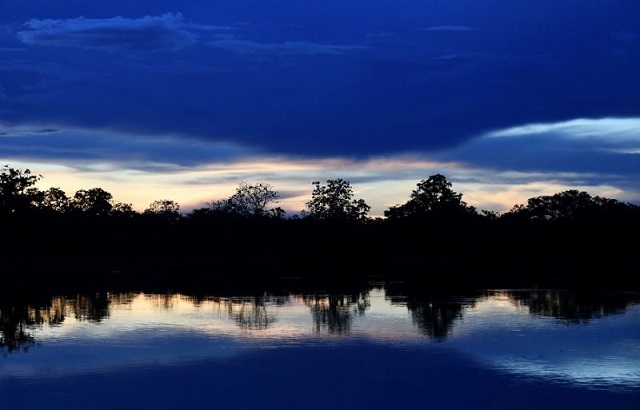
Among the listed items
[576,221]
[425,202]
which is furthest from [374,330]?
[425,202]

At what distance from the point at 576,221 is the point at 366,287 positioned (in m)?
49.2

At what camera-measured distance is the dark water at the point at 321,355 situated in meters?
13.7

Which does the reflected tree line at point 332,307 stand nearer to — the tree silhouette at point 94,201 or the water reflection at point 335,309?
the water reflection at point 335,309

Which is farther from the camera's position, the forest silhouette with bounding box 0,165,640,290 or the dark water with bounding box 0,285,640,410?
the forest silhouette with bounding box 0,165,640,290

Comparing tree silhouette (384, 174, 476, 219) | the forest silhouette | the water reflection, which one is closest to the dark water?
the water reflection

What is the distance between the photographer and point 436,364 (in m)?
16.8

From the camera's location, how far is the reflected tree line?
2350cm

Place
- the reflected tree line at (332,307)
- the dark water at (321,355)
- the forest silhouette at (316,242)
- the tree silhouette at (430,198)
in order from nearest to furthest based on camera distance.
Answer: the dark water at (321,355) < the reflected tree line at (332,307) < the forest silhouette at (316,242) < the tree silhouette at (430,198)

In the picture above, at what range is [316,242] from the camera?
258ft

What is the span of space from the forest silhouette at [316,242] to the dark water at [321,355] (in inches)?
818

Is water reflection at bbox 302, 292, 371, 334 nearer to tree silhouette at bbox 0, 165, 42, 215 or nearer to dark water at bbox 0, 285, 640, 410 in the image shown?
dark water at bbox 0, 285, 640, 410

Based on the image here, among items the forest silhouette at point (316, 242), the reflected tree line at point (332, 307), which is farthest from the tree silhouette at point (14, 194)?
the reflected tree line at point (332, 307)

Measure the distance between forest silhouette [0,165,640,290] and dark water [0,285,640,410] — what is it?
20.8 meters

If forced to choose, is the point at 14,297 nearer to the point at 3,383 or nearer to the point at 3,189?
the point at 3,383
